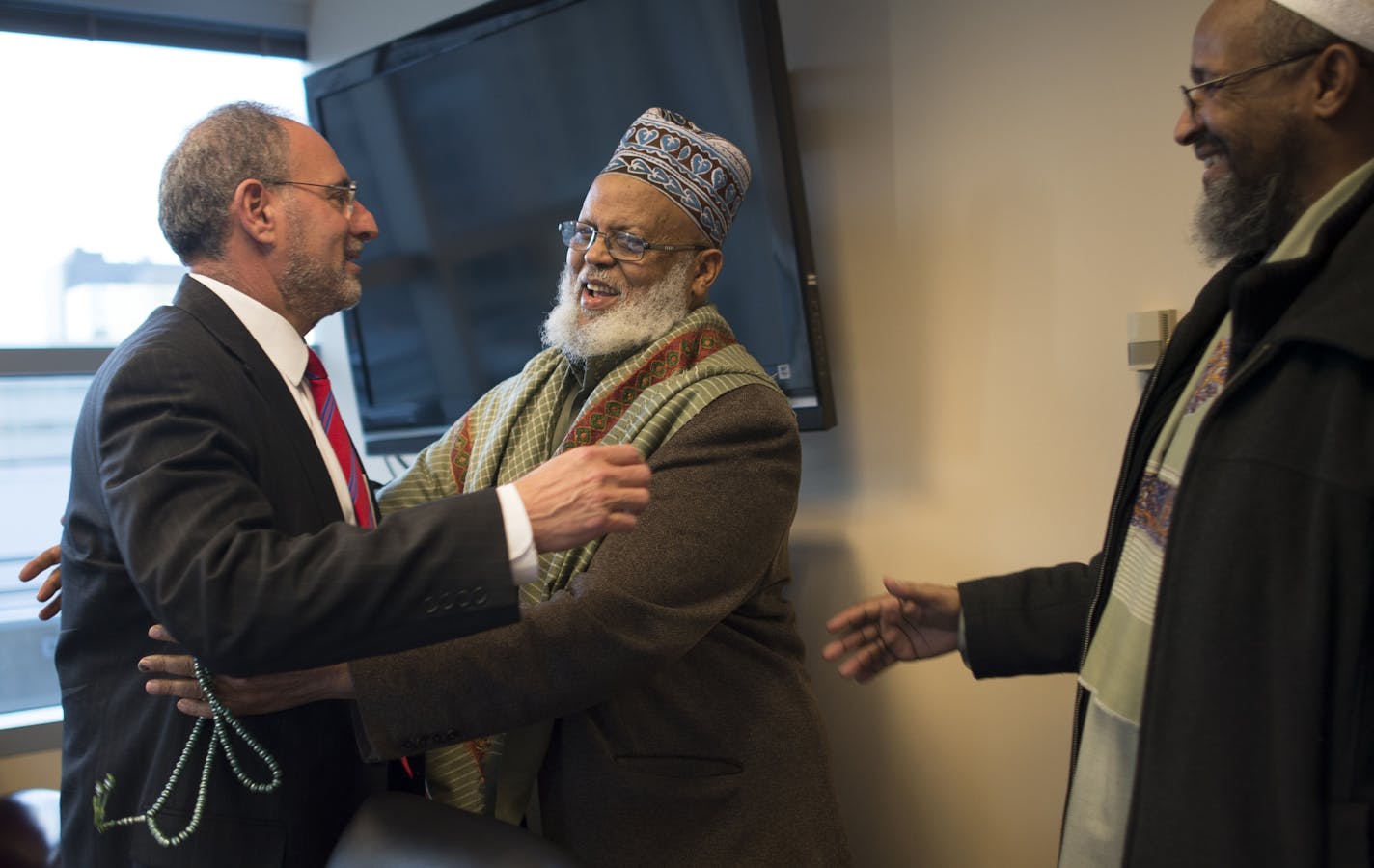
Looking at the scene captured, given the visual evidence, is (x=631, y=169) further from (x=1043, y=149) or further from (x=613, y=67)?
(x=1043, y=149)

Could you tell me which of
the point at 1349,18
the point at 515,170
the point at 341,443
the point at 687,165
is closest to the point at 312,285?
the point at 341,443

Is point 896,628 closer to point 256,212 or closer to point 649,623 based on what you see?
point 649,623

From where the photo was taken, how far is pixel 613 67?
2.41 metres

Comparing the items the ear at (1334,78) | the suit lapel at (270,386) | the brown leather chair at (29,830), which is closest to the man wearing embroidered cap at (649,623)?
the suit lapel at (270,386)

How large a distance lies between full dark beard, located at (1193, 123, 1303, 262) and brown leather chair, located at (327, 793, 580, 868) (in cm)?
102

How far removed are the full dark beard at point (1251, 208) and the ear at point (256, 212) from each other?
1249 mm

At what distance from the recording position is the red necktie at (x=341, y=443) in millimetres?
1551

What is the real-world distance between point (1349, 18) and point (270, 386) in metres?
1.32

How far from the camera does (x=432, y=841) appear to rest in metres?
1.26

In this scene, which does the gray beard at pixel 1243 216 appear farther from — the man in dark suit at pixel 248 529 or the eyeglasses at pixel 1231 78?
the man in dark suit at pixel 248 529

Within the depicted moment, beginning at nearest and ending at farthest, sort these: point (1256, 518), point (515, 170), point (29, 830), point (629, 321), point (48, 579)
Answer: point (1256, 518), point (48, 579), point (629, 321), point (29, 830), point (515, 170)

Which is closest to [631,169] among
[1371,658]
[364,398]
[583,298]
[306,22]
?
[583,298]

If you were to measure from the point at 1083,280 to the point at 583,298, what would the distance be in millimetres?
885

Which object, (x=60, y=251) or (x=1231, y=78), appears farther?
(x=60, y=251)
